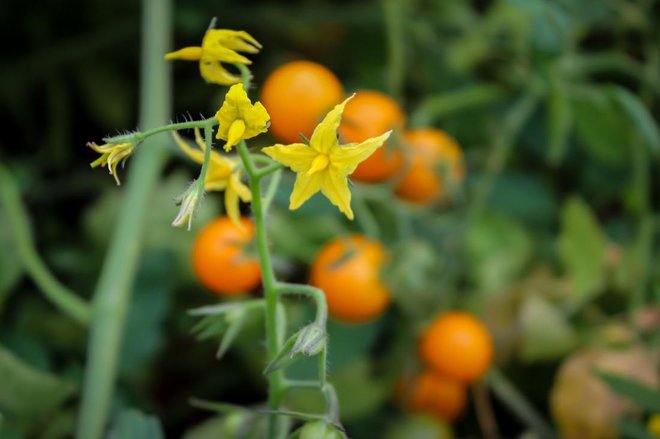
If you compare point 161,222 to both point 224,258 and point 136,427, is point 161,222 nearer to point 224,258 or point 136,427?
point 224,258

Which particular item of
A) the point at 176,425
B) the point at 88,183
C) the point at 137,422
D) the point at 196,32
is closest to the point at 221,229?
the point at 137,422

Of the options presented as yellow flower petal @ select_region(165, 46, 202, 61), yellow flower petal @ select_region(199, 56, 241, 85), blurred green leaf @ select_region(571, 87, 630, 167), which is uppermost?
yellow flower petal @ select_region(165, 46, 202, 61)

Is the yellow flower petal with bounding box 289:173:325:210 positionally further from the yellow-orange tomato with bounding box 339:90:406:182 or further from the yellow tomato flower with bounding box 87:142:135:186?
the yellow-orange tomato with bounding box 339:90:406:182

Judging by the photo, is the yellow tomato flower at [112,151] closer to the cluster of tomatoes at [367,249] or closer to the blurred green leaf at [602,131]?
the cluster of tomatoes at [367,249]

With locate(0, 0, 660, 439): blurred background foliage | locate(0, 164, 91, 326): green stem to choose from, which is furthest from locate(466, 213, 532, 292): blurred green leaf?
locate(0, 164, 91, 326): green stem

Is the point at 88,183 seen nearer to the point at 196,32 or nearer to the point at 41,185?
the point at 41,185

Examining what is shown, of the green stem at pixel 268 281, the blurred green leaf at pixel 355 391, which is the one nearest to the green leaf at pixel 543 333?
the blurred green leaf at pixel 355 391

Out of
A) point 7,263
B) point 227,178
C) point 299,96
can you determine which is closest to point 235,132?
point 227,178
